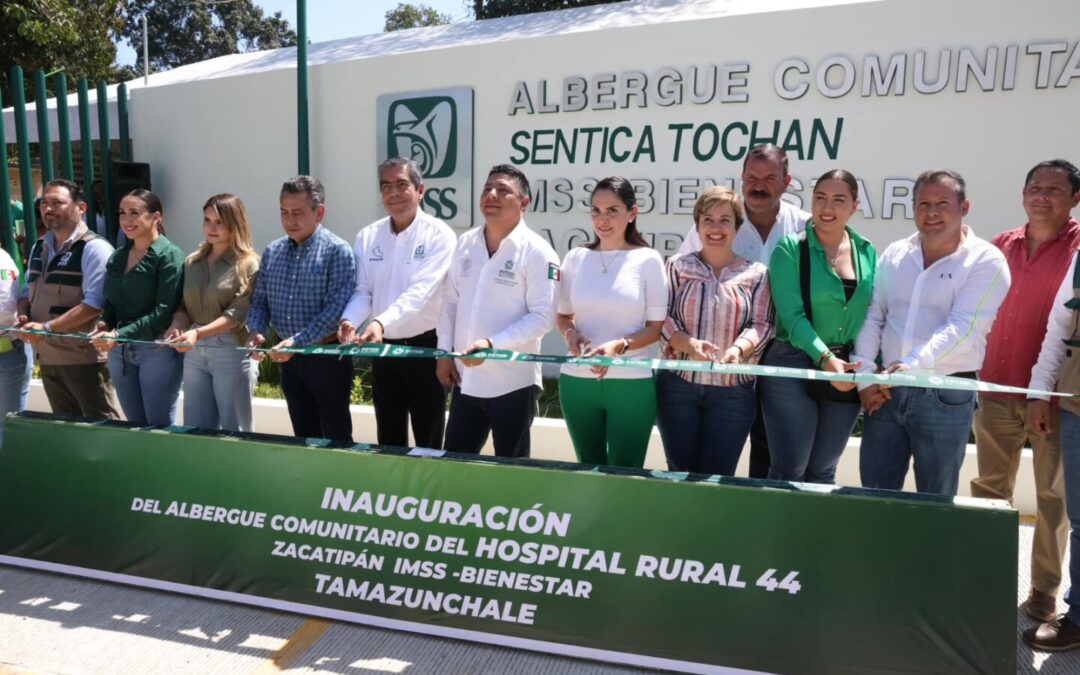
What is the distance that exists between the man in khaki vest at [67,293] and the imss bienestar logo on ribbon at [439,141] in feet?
13.1

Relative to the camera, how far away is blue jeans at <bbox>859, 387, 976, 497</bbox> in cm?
286

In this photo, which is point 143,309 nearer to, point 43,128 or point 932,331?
point 932,331

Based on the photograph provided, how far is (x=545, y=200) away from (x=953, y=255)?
4837mm

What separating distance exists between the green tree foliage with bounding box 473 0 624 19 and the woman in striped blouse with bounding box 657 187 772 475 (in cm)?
1791

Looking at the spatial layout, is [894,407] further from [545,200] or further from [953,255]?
[545,200]

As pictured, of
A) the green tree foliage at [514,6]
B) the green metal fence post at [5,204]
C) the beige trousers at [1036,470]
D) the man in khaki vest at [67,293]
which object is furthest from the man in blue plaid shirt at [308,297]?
the green tree foliage at [514,6]

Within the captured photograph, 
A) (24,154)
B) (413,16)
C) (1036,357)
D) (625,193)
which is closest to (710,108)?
(625,193)

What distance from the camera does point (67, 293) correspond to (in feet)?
13.5

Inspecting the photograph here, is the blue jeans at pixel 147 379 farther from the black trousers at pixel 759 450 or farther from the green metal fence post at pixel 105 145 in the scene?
the green metal fence post at pixel 105 145

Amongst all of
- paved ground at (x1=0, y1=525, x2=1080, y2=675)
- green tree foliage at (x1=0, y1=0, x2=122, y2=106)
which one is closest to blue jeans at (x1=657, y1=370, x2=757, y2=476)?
paved ground at (x1=0, y1=525, x2=1080, y2=675)

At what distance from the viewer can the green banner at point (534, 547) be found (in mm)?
2545

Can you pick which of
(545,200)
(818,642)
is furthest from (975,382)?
(545,200)

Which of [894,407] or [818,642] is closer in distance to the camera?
[818,642]

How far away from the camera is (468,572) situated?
9.56 feet
